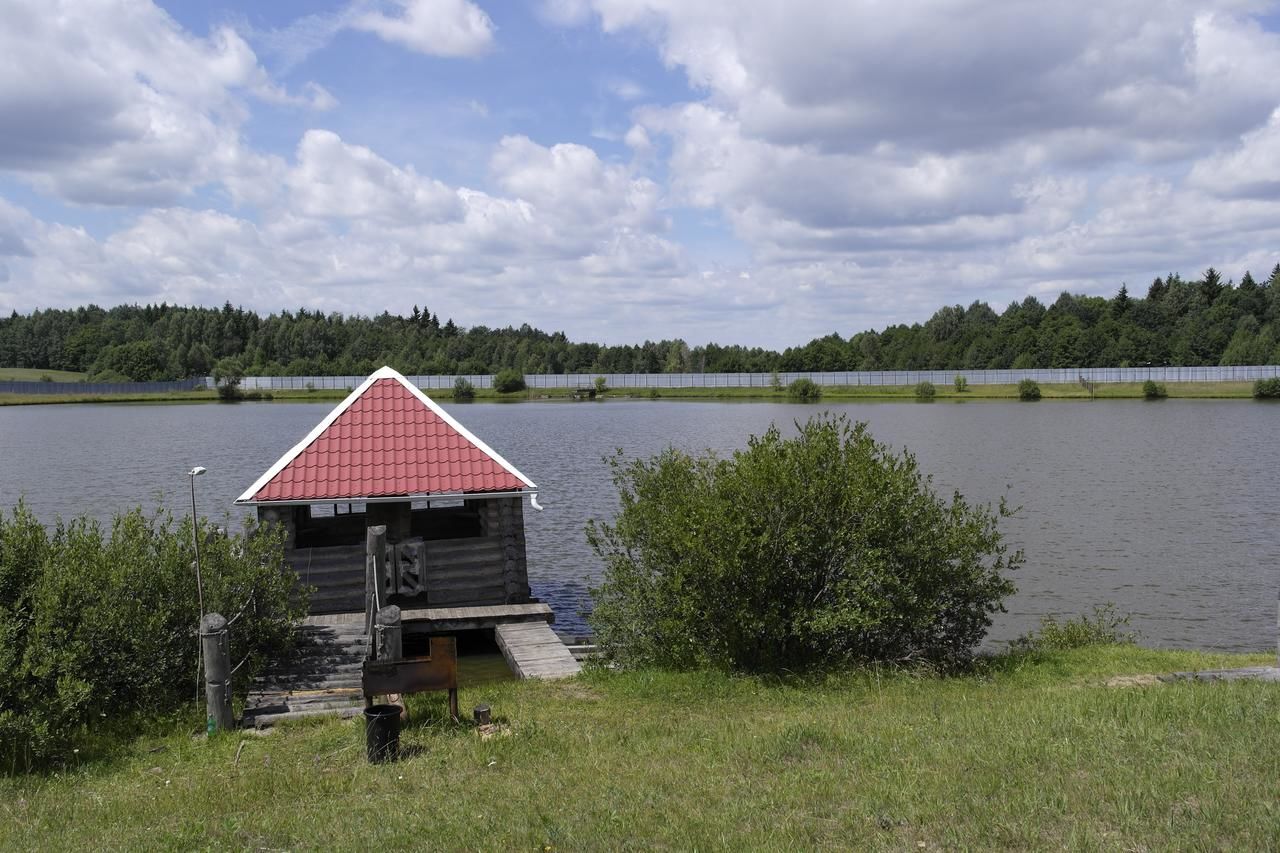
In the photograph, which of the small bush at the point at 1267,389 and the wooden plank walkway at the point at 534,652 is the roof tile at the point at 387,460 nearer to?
the wooden plank walkway at the point at 534,652

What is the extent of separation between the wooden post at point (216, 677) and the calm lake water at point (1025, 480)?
A: 6212 millimetres

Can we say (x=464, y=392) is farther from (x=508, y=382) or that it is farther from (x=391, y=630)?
(x=391, y=630)

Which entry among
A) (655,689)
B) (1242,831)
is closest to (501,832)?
(1242,831)

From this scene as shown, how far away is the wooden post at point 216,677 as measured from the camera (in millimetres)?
11680

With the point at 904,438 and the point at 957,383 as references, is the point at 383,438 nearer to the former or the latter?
the point at 904,438

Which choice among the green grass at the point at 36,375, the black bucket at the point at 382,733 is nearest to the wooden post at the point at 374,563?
the black bucket at the point at 382,733

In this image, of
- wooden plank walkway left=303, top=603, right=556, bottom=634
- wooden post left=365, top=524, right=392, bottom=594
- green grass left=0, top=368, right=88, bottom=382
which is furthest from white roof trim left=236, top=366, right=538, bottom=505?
green grass left=0, top=368, right=88, bottom=382

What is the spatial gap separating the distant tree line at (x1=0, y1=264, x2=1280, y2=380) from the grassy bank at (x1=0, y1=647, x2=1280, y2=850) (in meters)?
128

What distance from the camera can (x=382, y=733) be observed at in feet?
32.6

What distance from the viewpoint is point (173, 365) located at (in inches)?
6580

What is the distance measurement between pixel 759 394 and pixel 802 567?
117832 mm

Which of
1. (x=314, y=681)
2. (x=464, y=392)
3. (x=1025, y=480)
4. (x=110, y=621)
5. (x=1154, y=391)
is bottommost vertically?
(x=1025, y=480)

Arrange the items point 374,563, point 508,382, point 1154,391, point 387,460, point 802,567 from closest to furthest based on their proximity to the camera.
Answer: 1. point 802,567
2. point 374,563
3. point 387,460
4. point 1154,391
5. point 508,382

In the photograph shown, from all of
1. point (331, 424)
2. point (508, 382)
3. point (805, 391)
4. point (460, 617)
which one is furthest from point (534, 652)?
point (508, 382)
